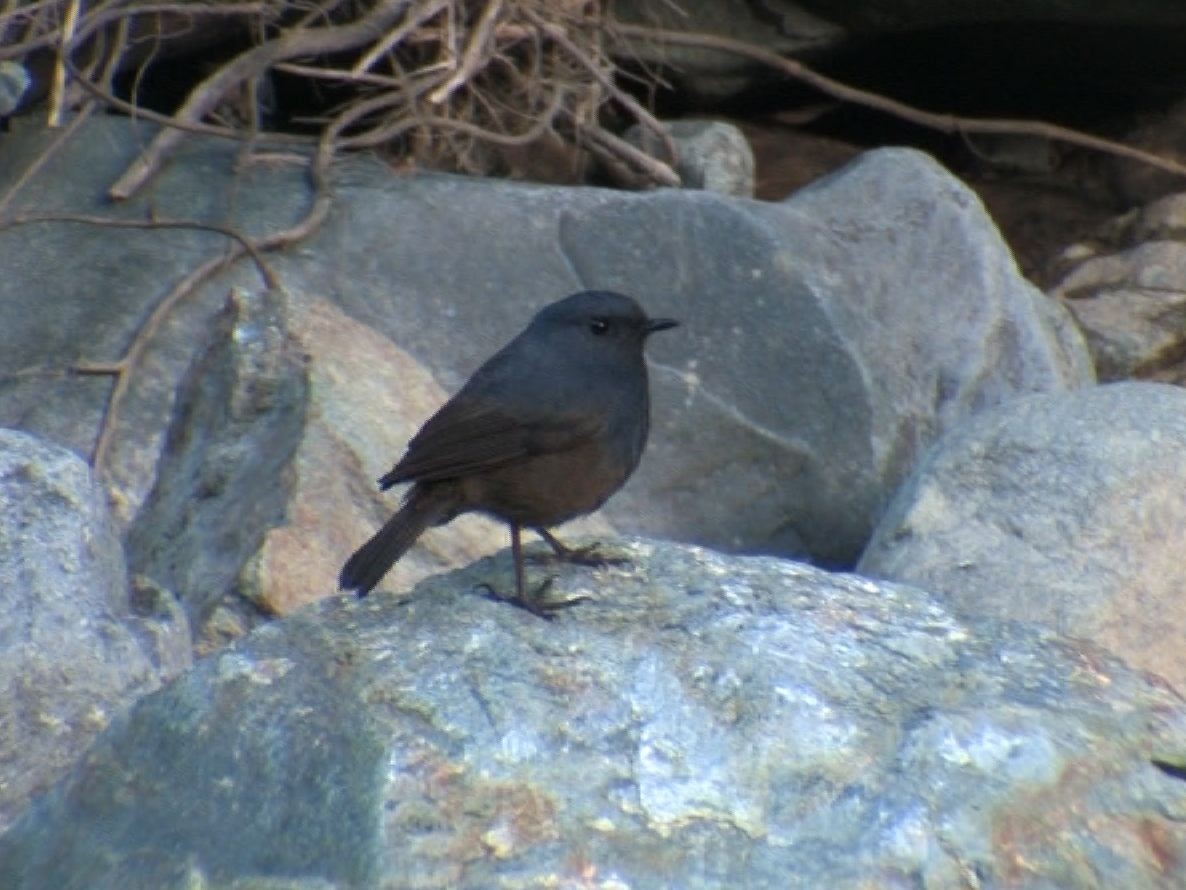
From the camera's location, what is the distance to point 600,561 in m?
5.19

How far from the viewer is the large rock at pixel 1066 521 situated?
614 centimetres

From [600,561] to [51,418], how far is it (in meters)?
3.03

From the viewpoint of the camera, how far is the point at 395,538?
5.10 meters

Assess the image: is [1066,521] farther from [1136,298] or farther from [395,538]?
[1136,298]

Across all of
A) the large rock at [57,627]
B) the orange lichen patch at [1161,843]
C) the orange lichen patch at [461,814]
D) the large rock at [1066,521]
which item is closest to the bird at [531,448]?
the large rock at [57,627]

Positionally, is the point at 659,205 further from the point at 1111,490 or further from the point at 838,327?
the point at 1111,490

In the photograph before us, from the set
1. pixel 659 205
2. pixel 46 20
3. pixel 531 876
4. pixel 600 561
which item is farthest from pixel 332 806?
pixel 46 20

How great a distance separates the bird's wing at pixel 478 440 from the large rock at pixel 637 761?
53 cm

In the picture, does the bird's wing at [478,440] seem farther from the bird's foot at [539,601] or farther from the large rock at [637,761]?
the large rock at [637,761]

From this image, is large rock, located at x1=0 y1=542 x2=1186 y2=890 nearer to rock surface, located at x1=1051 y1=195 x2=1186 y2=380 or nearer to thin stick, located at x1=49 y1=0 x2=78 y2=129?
thin stick, located at x1=49 y1=0 x2=78 y2=129

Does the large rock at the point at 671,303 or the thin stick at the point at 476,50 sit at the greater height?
the thin stick at the point at 476,50

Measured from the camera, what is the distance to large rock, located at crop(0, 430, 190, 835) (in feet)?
17.7

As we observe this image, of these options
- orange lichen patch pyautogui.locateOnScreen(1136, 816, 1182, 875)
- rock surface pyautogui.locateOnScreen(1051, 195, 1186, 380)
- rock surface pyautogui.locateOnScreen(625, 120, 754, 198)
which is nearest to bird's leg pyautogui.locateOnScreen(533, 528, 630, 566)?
orange lichen patch pyautogui.locateOnScreen(1136, 816, 1182, 875)

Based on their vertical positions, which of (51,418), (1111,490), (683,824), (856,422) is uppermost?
(683,824)
